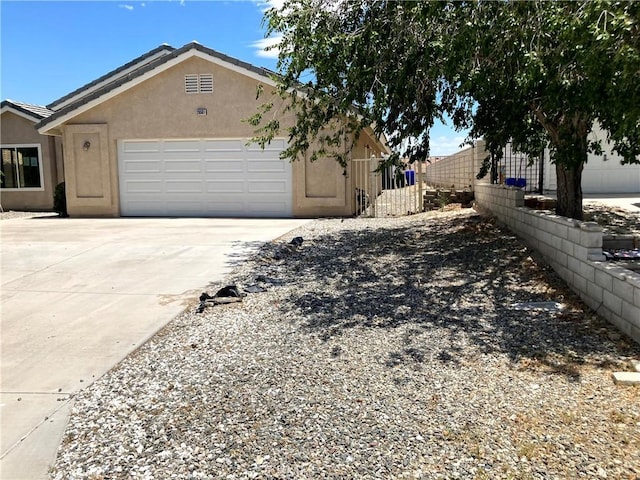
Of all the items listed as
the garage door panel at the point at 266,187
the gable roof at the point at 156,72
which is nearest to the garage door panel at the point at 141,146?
the gable roof at the point at 156,72

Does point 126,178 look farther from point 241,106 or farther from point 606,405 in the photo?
point 606,405

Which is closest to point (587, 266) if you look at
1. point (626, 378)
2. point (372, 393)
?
point (626, 378)

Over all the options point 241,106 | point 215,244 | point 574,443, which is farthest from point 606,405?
point 241,106

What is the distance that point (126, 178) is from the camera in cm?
1592

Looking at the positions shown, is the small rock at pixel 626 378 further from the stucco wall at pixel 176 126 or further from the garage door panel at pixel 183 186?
the garage door panel at pixel 183 186

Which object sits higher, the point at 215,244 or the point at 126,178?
the point at 126,178

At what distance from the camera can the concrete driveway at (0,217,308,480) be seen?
3.57 meters

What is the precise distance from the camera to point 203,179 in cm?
1548

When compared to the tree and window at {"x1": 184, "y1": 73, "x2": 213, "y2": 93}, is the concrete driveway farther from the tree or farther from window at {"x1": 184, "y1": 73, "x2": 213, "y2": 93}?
window at {"x1": 184, "y1": 73, "x2": 213, "y2": 93}

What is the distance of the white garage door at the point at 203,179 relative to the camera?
15.1 m

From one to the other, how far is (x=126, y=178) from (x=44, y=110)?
283 inches

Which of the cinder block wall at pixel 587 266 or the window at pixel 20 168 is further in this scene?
the window at pixel 20 168

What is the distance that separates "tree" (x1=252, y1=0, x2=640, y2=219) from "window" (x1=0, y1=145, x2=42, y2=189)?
1338 cm

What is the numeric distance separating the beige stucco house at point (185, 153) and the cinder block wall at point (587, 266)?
7.88 meters
